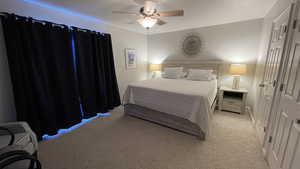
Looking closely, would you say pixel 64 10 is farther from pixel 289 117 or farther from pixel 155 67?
pixel 289 117

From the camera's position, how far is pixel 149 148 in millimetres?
1979

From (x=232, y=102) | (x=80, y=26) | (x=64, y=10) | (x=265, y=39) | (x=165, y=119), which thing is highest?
(x=64, y=10)

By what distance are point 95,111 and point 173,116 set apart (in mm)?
1919

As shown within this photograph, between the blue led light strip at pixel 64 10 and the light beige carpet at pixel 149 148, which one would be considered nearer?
the light beige carpet at pixel 149 148

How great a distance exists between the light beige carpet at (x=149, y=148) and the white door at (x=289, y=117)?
1.30 ft

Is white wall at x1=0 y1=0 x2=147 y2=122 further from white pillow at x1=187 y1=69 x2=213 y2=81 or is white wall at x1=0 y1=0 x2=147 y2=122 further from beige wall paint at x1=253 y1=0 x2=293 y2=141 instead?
beige wall paint at x1=253 y1=0 x2=293 y2=141

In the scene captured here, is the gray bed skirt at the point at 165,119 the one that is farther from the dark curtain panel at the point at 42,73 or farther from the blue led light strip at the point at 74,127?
the dark curtain panel at the point at 42,73

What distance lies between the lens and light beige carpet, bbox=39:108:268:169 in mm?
1674

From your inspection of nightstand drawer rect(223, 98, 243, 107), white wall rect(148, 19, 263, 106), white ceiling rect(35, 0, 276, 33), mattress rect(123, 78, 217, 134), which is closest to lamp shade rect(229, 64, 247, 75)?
white wall rect(148, 19, 263, 106)

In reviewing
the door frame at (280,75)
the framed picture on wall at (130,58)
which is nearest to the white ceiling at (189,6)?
the door frame at (280,75)

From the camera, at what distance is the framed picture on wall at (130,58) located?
3.99m

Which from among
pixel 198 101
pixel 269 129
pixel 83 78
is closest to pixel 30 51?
pixel 83 78

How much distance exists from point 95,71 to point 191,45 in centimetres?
304

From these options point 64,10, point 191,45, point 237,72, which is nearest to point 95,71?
point 64,10
